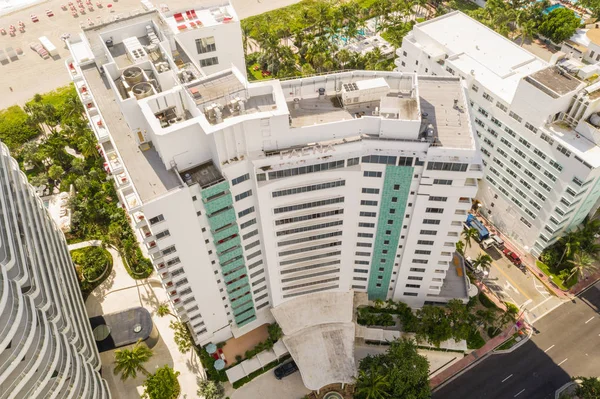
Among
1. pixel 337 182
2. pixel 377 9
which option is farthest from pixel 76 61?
pixel 377 9

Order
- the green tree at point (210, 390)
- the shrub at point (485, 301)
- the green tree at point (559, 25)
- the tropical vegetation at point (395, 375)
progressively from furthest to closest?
1. the green tree at point (559, 25)
2. the shrub at point (485, 301)
3. the green tree at point (210, 390)
4. the tropical vegetation at point (395, 375)

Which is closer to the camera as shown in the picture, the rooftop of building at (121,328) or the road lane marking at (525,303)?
the rooftop of building at (121,328)

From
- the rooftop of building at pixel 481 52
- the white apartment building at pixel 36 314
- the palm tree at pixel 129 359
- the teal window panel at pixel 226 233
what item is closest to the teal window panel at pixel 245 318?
the palm tree at pixel 129 359

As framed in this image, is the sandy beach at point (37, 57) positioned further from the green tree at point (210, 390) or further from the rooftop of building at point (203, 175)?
the green tree at point (210, 390)

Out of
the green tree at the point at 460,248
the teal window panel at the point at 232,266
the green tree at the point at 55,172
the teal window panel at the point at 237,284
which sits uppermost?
the teal window panel at the point at 232,266

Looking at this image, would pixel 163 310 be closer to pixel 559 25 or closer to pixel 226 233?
pixel 226 233

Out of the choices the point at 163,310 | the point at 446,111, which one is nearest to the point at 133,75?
the point at 163,310
